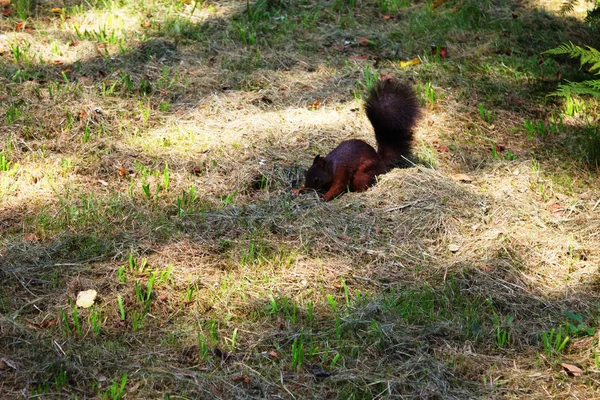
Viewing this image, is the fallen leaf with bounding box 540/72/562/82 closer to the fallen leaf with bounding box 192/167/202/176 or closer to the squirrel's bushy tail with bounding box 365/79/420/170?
the squirrel's bushy tail with bounding box 365/79/420/170

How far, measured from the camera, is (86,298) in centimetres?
384

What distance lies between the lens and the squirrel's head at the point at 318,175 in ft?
16.8

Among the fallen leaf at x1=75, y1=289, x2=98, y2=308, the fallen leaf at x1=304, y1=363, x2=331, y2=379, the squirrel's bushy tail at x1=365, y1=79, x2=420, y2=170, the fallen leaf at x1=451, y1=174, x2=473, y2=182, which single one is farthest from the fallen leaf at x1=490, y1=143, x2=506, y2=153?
the fallen leaf at x1=75, y1=289, x2=98, y2=308

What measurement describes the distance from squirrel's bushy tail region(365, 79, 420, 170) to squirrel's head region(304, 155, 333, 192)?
1.82 feet

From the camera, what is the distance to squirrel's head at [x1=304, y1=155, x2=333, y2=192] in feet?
16.8

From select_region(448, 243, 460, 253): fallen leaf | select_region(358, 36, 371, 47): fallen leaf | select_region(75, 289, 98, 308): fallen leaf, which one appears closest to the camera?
select_region(75, 289, 98, 308): fallen leaf

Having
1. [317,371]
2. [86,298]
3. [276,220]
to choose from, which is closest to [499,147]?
[276,220]

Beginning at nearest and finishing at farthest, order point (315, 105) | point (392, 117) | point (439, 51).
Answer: point (392, 117) < point (315, 105) < point (439, 51)

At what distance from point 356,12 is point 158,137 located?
3.36m

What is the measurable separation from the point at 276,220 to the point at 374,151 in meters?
1.15

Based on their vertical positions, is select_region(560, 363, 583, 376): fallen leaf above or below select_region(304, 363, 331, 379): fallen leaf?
above

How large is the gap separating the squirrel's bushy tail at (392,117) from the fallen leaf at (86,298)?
252 centimetres

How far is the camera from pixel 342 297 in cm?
408

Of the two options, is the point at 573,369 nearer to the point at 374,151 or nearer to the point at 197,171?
the point at 374,151
